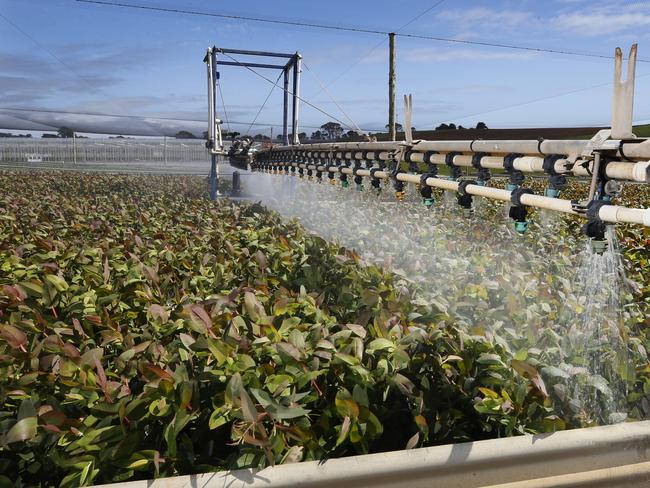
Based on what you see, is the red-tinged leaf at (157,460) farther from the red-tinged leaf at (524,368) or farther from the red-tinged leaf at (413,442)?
the red-tinged leaf at (524,368)

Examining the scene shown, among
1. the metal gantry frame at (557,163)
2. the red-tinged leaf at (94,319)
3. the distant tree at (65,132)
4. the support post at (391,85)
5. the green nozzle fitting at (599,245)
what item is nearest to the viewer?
the metal gantry frame at (557,163)

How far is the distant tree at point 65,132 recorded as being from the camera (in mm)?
33312

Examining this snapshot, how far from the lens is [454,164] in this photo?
458cm

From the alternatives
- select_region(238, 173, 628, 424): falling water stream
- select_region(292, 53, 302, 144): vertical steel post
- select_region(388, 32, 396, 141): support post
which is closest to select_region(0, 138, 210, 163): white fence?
select_region(388, 32, 396, 141): support post

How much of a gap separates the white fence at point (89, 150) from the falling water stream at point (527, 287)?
2655 cm

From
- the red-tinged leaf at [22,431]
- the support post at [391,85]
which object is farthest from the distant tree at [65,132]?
the red-tinged leaf at [22,431]

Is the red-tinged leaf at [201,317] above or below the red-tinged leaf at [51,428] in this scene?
above

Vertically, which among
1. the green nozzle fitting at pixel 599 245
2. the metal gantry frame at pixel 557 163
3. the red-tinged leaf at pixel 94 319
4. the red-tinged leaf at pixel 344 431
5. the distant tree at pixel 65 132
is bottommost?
the red-tinged leaf at pixel 344 431

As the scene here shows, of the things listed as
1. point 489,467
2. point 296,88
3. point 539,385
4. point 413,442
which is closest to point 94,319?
point 413,442

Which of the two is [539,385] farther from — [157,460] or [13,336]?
[13,336]

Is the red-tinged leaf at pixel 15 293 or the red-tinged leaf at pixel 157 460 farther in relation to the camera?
the red-tinged leaf at pixel 15 293

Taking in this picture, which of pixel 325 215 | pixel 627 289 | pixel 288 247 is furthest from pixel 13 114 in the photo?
pixel 627 289

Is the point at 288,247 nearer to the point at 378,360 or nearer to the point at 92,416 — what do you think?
the point at 378,360

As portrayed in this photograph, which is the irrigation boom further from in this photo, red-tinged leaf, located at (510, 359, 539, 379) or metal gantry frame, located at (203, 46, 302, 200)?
metal gantry frame, located at (203, 46, 302, 200)
